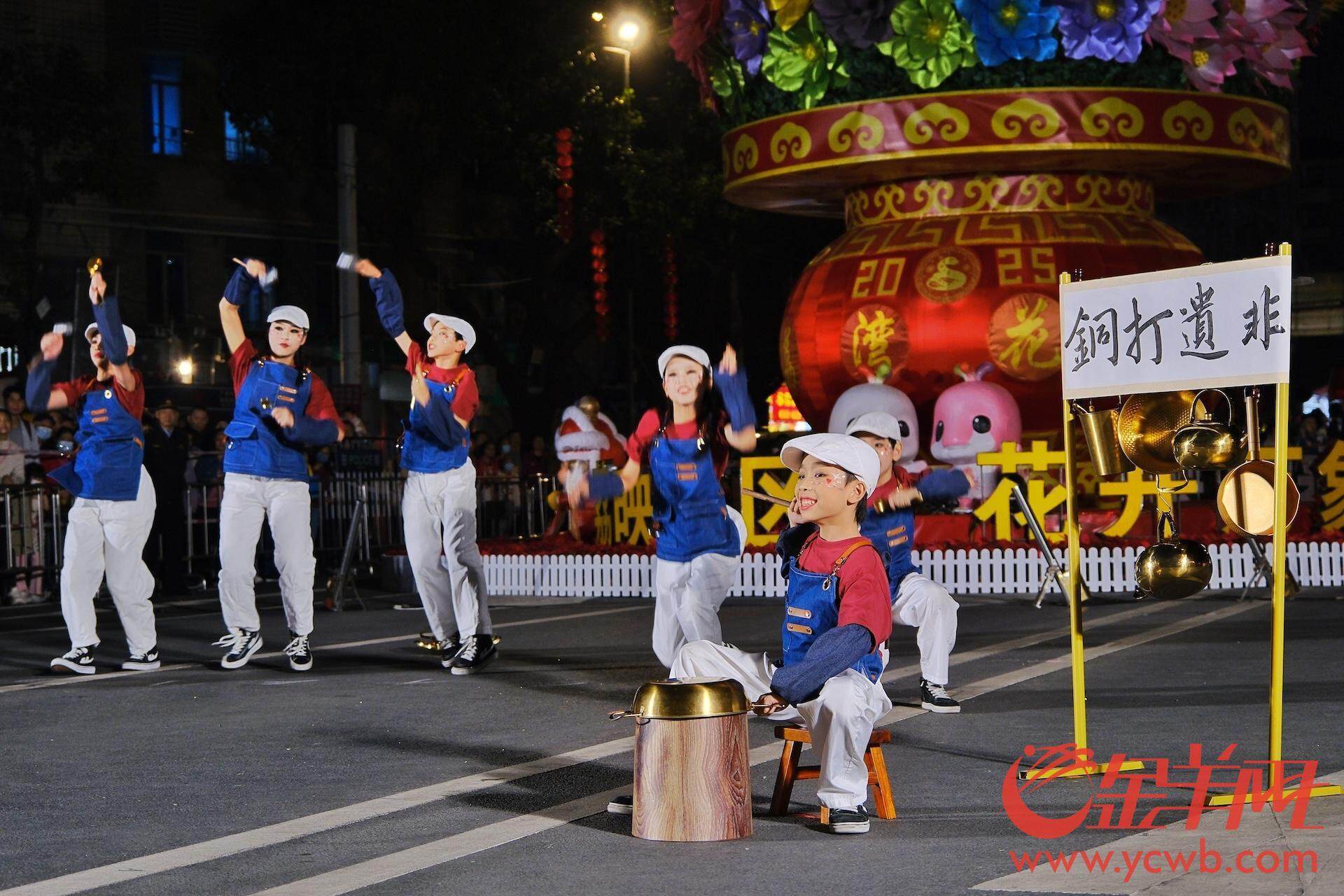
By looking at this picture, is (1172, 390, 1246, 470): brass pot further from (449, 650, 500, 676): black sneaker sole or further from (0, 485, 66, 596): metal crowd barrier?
(0, 485, 66, 596): metal crowd barrier

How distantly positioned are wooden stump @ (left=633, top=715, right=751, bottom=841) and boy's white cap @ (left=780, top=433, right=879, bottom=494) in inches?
38.3

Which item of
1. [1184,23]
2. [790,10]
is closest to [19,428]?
[790,10]

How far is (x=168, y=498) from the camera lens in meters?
18.3

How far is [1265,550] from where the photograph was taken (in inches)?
656

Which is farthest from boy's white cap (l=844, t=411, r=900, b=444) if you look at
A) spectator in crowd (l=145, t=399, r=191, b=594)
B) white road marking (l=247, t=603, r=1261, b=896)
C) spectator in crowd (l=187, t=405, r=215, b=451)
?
spectator in crowd (l=187, t=405, r=215, b=451)

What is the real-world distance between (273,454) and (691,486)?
3.34 metres

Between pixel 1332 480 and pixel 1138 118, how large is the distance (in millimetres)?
3715

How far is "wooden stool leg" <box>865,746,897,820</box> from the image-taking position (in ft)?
21.8

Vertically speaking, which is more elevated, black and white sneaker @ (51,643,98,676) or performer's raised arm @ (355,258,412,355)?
performer's raised arm @ (355,258,412,355)

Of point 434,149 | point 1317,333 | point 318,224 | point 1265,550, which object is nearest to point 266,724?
point 1265,550

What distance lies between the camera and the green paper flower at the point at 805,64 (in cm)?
1861

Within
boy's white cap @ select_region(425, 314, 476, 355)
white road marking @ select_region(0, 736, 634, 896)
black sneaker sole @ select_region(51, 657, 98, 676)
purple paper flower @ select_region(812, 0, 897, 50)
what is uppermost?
purple paper flower @ select_region(812, 0, 897, 50)

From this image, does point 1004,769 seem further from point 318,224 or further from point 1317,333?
point 1317,333

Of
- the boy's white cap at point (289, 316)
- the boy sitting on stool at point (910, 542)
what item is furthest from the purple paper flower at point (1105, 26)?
the boy sitting on stool at point (910, 542)
